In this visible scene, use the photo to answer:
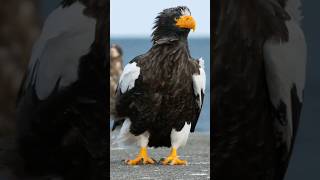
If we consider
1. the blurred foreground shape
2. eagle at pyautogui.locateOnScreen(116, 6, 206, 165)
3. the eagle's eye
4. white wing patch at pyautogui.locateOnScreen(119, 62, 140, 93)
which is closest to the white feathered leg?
eagle at pyautogui.locateOnScreen(116, 6, 206, 165)

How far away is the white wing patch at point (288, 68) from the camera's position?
412cm

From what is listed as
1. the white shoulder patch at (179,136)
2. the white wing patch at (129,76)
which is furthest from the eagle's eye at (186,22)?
the white shoulder patch at (179,136)

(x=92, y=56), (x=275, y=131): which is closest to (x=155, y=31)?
(x=92, y=56)

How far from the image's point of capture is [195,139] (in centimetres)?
411

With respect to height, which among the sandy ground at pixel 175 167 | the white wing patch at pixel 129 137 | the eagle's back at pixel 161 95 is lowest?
the sandy ground at pixel 175 167

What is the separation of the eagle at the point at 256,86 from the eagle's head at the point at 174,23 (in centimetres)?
8

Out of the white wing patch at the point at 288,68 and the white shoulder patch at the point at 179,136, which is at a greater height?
the white wing patch at the point at 288,68

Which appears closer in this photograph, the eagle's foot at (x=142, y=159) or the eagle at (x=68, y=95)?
the eagle at (x=68, y=95)

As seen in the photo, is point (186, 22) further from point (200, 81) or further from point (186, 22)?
point (200, 81)

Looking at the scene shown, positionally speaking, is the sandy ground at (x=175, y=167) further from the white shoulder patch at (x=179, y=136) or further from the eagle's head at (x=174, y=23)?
the eagle's head at (x=174, y=23)

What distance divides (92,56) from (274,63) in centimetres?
51

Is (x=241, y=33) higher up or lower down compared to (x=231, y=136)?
higher up

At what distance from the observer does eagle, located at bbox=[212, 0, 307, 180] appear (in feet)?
13.4

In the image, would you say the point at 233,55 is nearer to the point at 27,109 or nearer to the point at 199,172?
the point at 199,172
